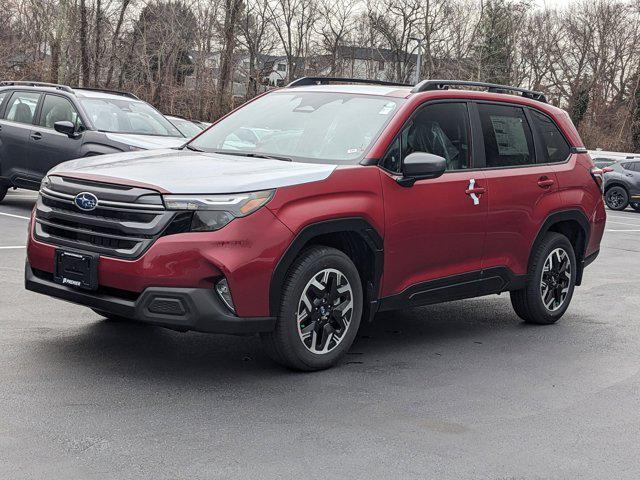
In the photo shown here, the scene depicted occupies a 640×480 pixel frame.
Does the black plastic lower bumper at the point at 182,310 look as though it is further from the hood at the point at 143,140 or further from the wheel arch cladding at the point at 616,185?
the wheel arch cladding at the point at 616,185

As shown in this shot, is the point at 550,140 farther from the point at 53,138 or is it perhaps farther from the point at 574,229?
the point at 53,138

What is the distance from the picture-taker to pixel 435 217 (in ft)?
21.1

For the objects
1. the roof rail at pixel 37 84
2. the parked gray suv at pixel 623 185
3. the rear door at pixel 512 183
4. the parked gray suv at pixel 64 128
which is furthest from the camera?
the parked gray suv at pixel 623 185

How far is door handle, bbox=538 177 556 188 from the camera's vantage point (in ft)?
24.5

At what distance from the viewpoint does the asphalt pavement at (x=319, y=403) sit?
4.25 metres

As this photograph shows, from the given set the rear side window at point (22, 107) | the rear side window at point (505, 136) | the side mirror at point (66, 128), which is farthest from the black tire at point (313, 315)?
the rear side window at point (22, 107)

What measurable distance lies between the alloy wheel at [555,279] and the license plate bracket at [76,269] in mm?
3778

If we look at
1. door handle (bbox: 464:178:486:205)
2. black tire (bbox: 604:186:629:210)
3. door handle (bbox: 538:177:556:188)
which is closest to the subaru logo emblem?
door handle (bbox: 464:178:486:205)

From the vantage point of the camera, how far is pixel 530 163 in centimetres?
754

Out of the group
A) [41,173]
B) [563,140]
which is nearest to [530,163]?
[563,140]

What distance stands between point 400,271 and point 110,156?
202 cm

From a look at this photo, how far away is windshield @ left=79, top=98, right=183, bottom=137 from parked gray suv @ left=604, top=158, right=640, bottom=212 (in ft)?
58.1

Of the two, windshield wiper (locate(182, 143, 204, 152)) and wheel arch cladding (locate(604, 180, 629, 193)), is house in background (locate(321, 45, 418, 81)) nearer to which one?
wheel arch cladding (locate(604, 180, 629, 193))

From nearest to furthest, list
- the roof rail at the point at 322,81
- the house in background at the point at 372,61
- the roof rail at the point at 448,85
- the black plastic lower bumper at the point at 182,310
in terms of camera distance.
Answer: the black plastic lower bumper at the point at 182,310, the roof rail at the point at 448,85, the roof rail at the point at 322,81, the house in background at the point at 372,61
